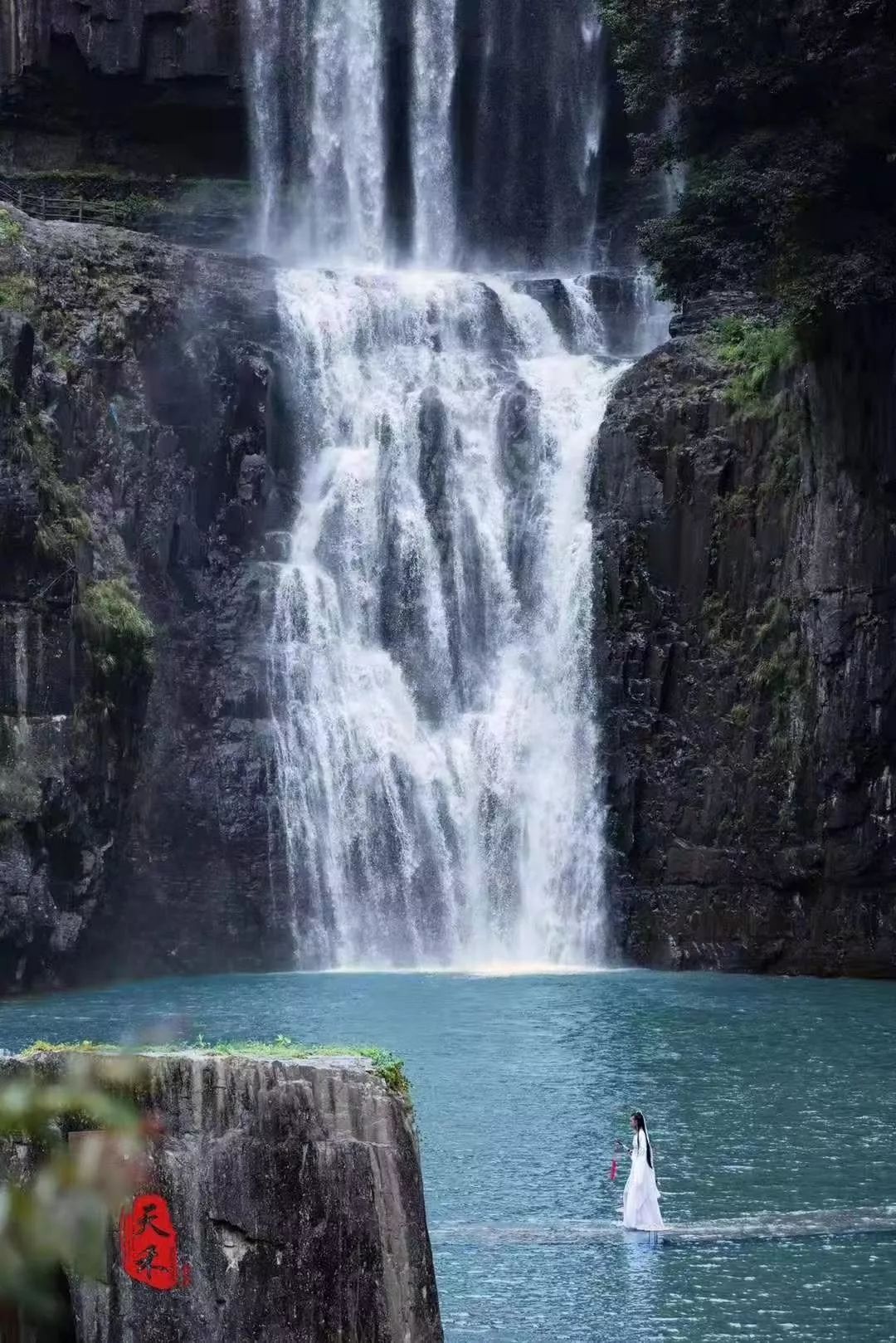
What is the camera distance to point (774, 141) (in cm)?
3894

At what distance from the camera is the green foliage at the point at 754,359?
1459 inches

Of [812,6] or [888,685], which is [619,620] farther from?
[812,6]

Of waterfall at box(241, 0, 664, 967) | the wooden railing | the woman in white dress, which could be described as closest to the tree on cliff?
waterfall at box(241, 0, 664, 967)

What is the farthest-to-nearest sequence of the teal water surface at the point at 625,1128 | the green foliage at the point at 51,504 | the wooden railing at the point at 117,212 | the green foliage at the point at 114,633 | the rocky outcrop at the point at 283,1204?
1. the wooden railing at the point at 117,212
2. the green foliage at the point at 114,633
3. the green foliage at the point at 51,504
4. the teal water surface at the point at 625,1128
5. the rocky outcrop at the point at 283,1204

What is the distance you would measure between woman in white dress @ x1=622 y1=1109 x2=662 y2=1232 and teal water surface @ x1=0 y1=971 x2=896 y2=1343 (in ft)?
0.51

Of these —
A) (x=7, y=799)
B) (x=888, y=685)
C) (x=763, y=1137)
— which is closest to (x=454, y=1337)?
(x=763, y=1137)

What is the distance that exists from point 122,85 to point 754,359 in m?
21.7

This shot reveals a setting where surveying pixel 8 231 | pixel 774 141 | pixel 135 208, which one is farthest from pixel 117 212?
pixel 774 141

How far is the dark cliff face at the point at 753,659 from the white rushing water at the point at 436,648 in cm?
112

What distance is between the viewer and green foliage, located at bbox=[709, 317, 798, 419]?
122 ft

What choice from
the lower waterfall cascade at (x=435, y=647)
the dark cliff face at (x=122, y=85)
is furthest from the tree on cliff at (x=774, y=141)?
the dark cliff face at (x=122, y=85)

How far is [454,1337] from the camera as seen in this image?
12.3 m

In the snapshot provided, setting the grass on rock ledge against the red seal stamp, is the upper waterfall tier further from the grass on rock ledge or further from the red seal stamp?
the red seal stamp

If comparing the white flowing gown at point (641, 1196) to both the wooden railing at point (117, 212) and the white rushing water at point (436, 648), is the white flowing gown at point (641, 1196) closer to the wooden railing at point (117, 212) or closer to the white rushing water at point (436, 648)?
the white rushing water at point (436, 648)
